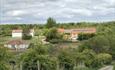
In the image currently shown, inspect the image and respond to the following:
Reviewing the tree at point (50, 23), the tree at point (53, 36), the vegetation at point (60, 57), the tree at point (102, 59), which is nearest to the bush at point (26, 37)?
the tree at point (53, 36)

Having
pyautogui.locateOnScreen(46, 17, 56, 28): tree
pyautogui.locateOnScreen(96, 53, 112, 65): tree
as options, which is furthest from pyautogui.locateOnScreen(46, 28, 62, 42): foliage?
pyautogui.locateOnScreen(96, 53, 112, 65): tree

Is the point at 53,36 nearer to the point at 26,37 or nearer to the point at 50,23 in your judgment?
the point at 26,37

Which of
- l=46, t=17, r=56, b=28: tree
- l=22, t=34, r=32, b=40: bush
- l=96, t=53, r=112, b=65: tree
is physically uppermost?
l=46, t=17, r=56, b=28: tree

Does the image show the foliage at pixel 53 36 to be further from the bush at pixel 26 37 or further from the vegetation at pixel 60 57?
the bush at pixel 26 37

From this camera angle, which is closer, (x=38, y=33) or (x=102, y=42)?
(x=102, y=42)

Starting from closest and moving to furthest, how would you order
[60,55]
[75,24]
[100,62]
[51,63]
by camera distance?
[51,63] → [60,55] → [100,62] → [75,24]

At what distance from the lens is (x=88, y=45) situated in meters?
52.8

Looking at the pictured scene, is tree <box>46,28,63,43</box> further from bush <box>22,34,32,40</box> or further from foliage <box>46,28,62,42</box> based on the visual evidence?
bush <box>22,34,32,40</box>

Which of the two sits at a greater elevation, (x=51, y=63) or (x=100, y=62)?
(x=51, y=63)

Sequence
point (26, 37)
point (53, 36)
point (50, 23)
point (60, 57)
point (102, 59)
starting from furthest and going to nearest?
1. point (50, 23)
2. point (26, 37)
3. point (53, 36)
4. point (102, 59)
5. point (60, 57)

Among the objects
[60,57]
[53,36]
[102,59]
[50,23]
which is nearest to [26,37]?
[53,36]

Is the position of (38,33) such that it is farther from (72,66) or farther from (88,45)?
(72,66)

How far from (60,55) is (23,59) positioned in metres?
7.33

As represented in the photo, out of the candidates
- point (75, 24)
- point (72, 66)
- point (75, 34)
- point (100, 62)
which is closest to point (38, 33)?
point (75, 34)
